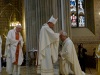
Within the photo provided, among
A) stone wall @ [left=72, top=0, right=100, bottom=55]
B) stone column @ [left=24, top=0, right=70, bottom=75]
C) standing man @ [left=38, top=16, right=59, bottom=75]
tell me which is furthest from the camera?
stone wall @ [left=72, top=0, right=100, bottom=55]

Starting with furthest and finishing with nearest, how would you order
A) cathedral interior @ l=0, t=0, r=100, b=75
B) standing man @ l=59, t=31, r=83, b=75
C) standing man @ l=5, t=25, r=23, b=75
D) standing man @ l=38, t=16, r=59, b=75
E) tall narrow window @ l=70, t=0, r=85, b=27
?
tall narrow window @ l=70, t=0, r=85, b=27 < cathedral interior @ l=0, t=0, r=100, b=75 < standing man @ l=5, t=25, r=23, b=75 < standing man @ l=59, t=31, r=83, b=75 < standing man @ l=38, t=16, r=59, b=75

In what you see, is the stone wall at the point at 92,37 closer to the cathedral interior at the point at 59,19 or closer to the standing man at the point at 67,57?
the cathedral interior at the point at 59,19

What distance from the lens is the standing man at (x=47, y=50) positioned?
704 centimetres

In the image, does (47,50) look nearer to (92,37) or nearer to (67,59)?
(67,59)

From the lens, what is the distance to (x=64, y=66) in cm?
783

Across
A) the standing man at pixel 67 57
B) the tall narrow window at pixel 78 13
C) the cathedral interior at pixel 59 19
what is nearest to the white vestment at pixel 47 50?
the standing man at pixel 67 57

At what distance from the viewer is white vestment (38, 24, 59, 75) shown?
277 inches

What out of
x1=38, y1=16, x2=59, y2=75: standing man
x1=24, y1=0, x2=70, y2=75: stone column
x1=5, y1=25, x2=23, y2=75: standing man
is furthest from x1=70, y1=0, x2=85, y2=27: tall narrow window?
x1=38, y1=16, x2=59, y2=75: standing man

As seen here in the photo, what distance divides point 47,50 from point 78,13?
10.3 meters

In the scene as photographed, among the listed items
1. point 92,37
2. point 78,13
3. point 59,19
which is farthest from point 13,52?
point 78,13

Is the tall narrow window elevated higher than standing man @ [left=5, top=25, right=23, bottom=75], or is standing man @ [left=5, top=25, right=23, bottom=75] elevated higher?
the tall narrow window

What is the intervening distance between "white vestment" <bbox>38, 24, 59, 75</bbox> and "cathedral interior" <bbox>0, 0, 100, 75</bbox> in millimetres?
2539

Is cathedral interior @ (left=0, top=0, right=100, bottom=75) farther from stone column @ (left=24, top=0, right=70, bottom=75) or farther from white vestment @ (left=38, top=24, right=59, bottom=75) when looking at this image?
white vestment @ (left=38, top=24, right=59, bottom=75)

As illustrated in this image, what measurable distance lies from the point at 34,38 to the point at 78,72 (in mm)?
4954
